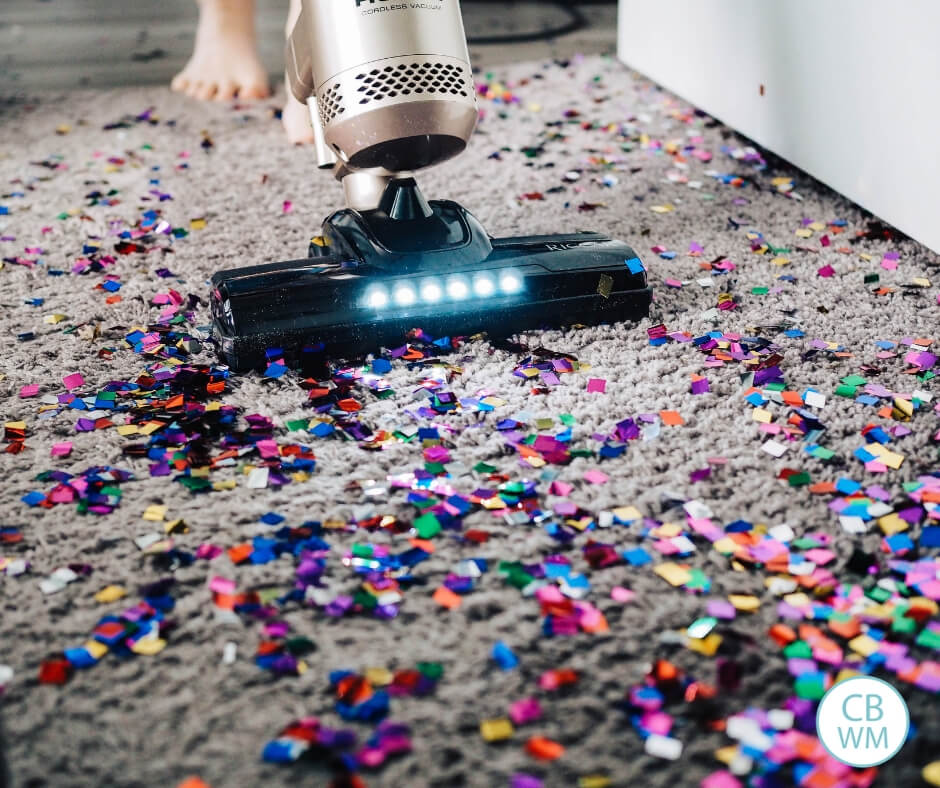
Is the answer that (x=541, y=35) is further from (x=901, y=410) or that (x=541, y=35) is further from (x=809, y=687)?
(x=809, y=687)

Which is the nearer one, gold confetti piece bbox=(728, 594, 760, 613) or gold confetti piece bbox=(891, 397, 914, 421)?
gold confetti piece bbox=(728, 594, 760, 613)

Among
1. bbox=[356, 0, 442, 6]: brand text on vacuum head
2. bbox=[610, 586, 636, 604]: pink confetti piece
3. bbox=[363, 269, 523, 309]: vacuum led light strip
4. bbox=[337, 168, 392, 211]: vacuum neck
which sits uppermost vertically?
bbox=[356, 0, 442, 6]: brand text on vacuum head

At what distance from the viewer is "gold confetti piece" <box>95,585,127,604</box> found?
2.55ft

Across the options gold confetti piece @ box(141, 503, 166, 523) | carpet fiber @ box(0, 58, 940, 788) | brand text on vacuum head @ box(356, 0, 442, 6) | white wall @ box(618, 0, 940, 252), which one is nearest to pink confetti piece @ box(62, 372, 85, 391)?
carpet fiber @ box(0, 58, 940, 788)

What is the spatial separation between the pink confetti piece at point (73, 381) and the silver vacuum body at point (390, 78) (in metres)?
0.39

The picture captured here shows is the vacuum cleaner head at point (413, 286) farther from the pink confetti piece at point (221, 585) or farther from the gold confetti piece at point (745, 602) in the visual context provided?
the gold confetti piece at point (745, 602)

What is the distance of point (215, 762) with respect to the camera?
64cm

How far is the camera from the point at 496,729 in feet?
2.15

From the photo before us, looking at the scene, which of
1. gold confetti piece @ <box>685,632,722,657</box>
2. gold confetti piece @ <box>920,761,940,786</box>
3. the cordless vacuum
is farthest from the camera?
the cordless vacuum

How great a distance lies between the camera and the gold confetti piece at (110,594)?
0.78 m

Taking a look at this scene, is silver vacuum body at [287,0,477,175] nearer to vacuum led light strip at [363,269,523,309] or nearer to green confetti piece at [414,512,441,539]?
vacuum led light strip at [363,269,523,309]

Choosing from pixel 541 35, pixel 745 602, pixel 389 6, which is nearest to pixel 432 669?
pixel 745 602

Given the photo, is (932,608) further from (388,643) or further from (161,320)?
(161,320)

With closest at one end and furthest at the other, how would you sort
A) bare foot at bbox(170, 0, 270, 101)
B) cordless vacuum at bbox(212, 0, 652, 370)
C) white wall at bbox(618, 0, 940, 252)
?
cordless vacuum at bbox(212, 0, 652, 370)
white wall at bbox(618, 0, 940, 252)
bare foot at bbox(170, 0, 270, 101)
